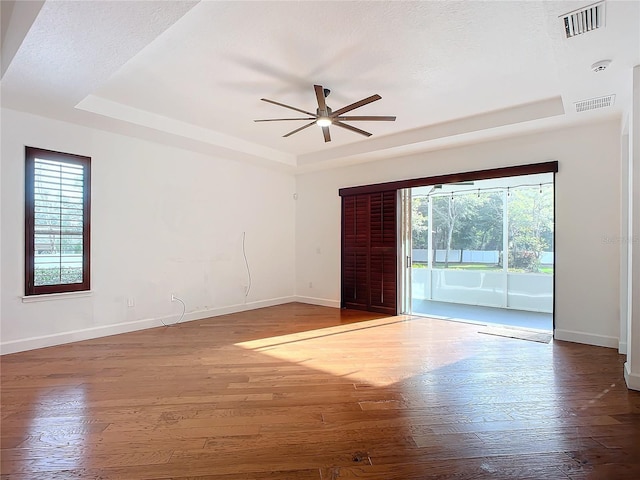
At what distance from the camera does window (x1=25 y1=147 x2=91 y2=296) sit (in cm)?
380

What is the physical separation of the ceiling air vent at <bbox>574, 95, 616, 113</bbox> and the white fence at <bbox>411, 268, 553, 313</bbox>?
3.67m

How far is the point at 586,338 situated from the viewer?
4047 mm

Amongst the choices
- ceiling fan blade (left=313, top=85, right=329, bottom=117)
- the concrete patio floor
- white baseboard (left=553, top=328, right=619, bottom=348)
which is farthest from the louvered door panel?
ceiling fan blade (left=313, top=85, right=329, bottom=117)

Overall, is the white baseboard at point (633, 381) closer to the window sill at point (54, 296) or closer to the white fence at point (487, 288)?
the white fence at point (487, 288)

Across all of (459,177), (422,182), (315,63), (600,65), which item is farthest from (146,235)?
(600,65)

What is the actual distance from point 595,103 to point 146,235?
5.55 meters

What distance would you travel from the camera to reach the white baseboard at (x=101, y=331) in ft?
12.2

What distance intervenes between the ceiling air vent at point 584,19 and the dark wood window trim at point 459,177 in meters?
2.40

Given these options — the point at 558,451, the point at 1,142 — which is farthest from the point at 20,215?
the point at 558,451

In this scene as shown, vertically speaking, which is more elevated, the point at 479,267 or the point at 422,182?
the point at 422,182

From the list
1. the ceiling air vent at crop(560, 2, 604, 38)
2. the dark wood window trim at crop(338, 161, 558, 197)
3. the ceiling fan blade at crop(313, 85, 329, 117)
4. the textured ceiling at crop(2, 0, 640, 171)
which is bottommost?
the dark wood window trim at crop(338, 161, 558, 197)

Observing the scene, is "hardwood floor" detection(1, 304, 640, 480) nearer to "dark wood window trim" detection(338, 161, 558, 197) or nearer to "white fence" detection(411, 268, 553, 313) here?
"dark wood window trim" detection(338, 161, 558, 197)

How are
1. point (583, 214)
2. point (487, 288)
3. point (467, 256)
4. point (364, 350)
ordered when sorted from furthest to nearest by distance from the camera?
point (467, 256), point (487, 288), point (583, 214), point (364, 350)

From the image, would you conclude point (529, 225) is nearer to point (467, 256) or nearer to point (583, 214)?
point (467, 256)
